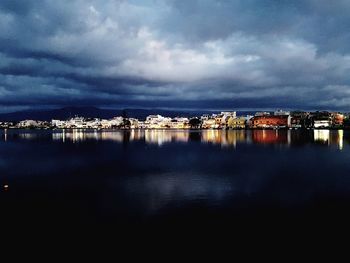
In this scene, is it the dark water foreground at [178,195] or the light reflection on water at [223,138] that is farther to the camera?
the light reflection on water at [223,138]

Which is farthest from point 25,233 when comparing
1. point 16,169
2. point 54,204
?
point 16,169

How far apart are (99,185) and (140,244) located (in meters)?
14.1

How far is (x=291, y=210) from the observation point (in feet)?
64.3

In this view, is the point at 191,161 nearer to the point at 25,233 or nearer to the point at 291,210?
the point at 291,210

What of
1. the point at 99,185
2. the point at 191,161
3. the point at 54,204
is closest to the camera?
the point at 54,204

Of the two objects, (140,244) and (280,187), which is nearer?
(140,244)

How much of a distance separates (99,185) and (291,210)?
1521cm

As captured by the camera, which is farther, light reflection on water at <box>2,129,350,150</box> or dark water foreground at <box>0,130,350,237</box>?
light reflection on water at <box>2,129,350,150</box>

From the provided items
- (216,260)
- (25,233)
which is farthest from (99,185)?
(216,260)

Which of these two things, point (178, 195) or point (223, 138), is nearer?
point (178, 195)

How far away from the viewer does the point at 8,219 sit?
1800 cm

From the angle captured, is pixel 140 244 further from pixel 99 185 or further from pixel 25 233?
pixel 99 185

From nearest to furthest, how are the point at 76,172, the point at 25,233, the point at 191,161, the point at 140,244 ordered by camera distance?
the point at 140,244 → the point at 25,233 → the point at 76,172 → the point at 191,161

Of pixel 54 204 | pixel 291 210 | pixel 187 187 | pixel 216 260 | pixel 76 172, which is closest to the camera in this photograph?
pixel 216 260
